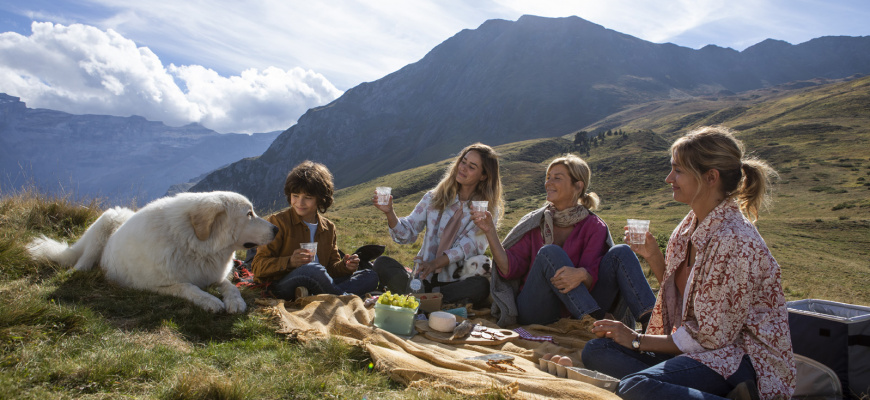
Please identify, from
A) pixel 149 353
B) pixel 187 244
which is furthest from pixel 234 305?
pixel 149 353

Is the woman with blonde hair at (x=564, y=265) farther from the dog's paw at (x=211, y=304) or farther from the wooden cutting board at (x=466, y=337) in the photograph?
the dog's paw at (x=211, y=304)

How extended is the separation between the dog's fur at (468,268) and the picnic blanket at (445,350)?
0.81m

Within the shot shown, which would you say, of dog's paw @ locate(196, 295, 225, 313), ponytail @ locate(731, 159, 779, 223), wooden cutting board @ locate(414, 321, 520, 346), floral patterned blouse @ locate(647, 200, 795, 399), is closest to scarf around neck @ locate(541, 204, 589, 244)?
wooden cutting board @ locate(414, 321, 520, 346)

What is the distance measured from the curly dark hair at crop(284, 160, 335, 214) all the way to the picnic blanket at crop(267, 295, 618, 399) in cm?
131

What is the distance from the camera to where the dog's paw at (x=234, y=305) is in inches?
176

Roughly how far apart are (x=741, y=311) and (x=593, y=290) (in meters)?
2.12

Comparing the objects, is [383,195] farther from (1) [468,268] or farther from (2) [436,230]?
A: (1) [468,268]

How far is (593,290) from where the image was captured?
4.84 meters

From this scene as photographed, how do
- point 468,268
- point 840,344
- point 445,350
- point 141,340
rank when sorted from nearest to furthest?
point 141,340, point 840,344, point 445,350, point 468,268

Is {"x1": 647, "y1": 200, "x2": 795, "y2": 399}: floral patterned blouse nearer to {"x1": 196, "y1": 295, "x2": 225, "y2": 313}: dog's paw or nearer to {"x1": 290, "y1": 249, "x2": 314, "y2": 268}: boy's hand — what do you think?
{"x1": 290, "y1": 249, "x2": 314, "y2": 268}: boy's hand

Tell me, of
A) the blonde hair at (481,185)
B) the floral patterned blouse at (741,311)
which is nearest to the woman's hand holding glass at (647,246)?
the floral patterned blouse at (741,311)

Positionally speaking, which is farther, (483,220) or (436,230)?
(436,230)

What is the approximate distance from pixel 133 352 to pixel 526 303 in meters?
3.69

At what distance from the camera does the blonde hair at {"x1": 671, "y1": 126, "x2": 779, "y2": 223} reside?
3.04m
